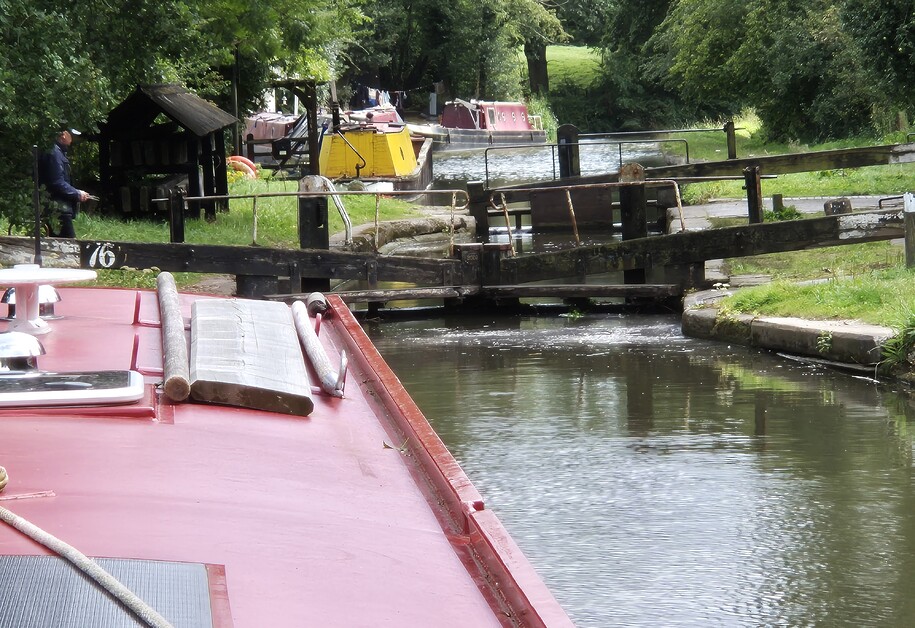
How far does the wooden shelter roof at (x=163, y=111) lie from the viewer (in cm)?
1612

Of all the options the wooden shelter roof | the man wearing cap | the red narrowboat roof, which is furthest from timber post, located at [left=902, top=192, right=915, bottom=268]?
the red narrowboat roof

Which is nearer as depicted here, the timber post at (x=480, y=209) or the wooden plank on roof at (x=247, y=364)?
the wooden plank on roof at (x=247, y=364)

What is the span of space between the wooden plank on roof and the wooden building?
12394 mm

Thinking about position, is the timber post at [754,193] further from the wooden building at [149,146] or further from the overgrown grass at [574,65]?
the overgrown grass at [574,65]

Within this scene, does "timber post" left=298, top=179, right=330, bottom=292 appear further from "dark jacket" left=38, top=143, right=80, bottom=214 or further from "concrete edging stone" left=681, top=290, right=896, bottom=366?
"concrete edging stone" left=681, top=290, right=896, bottom=366

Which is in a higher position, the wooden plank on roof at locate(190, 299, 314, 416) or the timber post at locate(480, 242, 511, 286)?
the timber post at locate(480, 242, 511, 286)

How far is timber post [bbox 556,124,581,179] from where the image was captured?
23.0 meters

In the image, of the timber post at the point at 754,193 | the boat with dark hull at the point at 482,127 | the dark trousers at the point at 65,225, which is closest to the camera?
the dark trousers at the point at 65,225

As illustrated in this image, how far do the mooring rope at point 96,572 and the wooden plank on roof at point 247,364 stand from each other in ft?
4.76

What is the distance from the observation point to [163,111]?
16.3m

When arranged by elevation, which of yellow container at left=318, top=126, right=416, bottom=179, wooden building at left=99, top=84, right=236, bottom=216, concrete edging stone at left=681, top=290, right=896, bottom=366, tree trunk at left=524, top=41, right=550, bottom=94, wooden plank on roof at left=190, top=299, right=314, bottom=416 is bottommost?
concrete edging stone at left=681, top=290, right=896, bottom=366

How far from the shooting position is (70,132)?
12.4 m

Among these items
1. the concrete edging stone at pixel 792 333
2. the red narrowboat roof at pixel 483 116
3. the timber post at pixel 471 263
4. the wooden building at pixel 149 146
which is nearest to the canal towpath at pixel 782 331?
the concrete edging stone at pixel 792 333

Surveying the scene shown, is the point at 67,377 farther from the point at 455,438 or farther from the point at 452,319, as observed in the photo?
the point at 452,319
